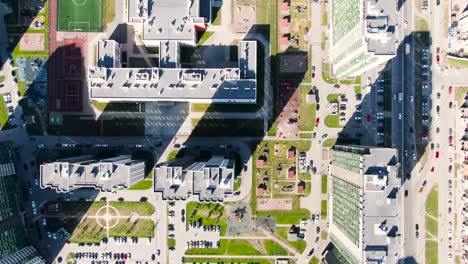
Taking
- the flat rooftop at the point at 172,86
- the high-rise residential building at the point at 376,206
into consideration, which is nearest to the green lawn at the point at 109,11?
the flat rooftop at the point at 172,86

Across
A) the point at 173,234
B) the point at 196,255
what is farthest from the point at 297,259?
the point at 173,234

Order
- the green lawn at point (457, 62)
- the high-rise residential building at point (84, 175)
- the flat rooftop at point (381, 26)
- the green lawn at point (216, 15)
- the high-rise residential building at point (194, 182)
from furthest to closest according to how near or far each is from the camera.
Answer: the green lawn at point (216, 15)
the green lawn at point (457, 62)
the high-rise residential building at point (84, 175)
the high-rise residential building at point (194, 182)
the flat rooftop at point (381, 26)

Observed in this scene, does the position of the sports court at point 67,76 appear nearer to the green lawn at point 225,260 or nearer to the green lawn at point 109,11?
the green lawn at point 109,11

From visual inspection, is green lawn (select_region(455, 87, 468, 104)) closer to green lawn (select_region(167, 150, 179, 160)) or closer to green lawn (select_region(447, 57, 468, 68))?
green lawn (select_region(447, 57, 468, 68))

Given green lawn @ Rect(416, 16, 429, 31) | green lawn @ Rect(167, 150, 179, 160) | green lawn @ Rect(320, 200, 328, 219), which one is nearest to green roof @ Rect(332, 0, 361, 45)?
green lawn @ Rect(416, 16, 429, 31)

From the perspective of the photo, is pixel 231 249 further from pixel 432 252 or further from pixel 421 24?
pixel 421 24
